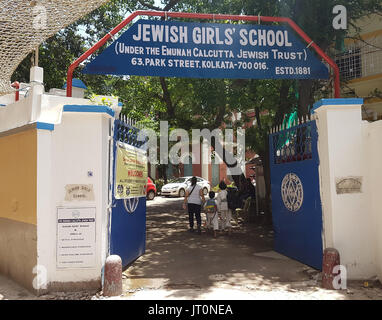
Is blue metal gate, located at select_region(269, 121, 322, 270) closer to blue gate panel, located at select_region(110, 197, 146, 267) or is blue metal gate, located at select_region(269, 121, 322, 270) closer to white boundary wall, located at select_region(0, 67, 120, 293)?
blue gate panel, located at select_region(110, 197, 146, 267)

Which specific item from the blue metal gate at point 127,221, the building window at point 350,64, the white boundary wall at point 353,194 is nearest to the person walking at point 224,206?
the blue metal gate at point 127,221

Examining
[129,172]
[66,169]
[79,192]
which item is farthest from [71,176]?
[129,172]

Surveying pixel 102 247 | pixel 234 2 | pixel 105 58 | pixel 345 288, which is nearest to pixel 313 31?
pixel 234 2

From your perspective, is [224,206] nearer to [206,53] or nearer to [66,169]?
[206,53]

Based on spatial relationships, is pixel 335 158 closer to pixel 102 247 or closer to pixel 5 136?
pixel 102 247

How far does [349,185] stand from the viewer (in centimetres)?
546

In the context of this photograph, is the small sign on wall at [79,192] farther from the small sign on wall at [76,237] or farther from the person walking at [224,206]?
the person walking at [224,206]

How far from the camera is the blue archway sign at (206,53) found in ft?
19.4

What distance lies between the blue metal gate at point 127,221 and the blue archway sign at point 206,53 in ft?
3.55

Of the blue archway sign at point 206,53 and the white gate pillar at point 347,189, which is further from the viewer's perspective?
the blue archway sign at point 206,53

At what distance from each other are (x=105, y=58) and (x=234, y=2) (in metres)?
5.93

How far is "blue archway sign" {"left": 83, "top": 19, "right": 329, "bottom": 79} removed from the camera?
5914 millimetres

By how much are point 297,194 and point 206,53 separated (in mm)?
3130

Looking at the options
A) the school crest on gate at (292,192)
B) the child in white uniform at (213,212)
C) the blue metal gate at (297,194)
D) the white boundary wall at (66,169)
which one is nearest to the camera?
the white boundary wall at (66,169)
